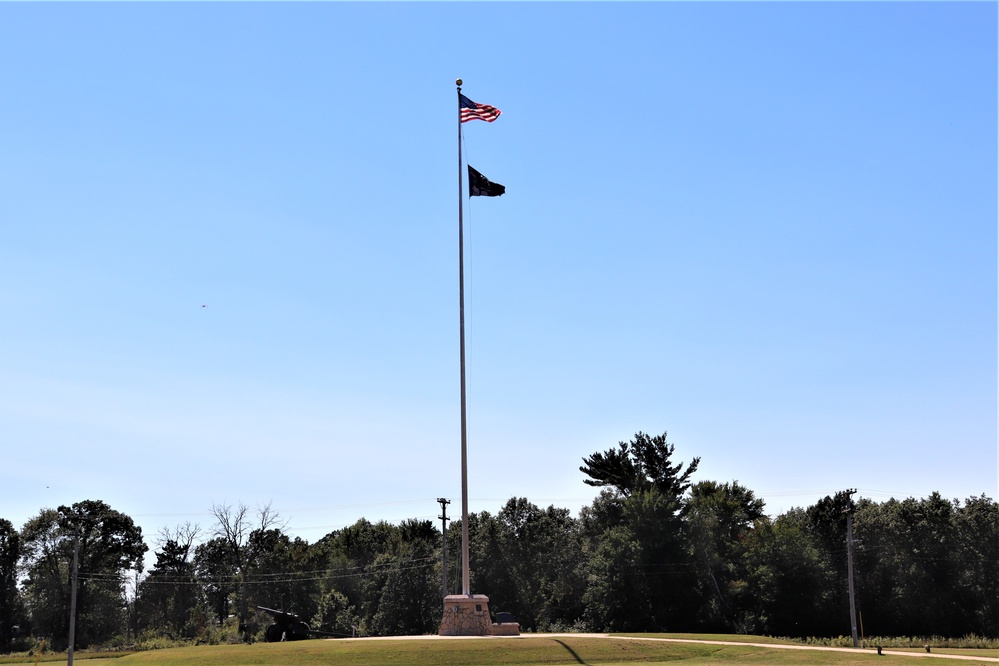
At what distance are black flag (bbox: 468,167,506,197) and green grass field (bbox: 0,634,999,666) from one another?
21712 millimetres

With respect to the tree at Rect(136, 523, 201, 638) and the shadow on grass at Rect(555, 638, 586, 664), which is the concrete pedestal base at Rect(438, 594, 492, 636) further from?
the tree at Rect(136, 523, 201, 638)

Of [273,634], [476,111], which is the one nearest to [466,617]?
[273,634]

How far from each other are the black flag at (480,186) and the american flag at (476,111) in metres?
2.57

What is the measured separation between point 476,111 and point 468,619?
25004mm

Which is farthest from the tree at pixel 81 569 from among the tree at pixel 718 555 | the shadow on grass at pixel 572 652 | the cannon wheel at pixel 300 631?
the shadow on grass at pixel 572 652

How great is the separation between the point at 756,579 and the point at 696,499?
394 inches

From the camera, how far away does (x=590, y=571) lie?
80.6 meters

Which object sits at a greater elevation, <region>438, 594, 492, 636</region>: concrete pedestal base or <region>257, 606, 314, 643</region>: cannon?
<region>438, 594, 492, 636</region>: concrete pedestal base

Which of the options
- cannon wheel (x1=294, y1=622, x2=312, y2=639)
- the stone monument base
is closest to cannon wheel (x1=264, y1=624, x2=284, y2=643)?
cannon wheel (x1=294, y1=622, x2=312, y2=639)

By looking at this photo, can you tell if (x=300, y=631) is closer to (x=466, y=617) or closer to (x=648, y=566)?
(x=466, y=617)

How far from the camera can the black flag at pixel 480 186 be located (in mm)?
48406

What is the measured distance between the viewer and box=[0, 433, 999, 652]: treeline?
243 ft

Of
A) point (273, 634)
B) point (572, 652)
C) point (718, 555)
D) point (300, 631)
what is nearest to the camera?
point (572, 652)

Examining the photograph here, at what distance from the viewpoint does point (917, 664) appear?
123 feet
